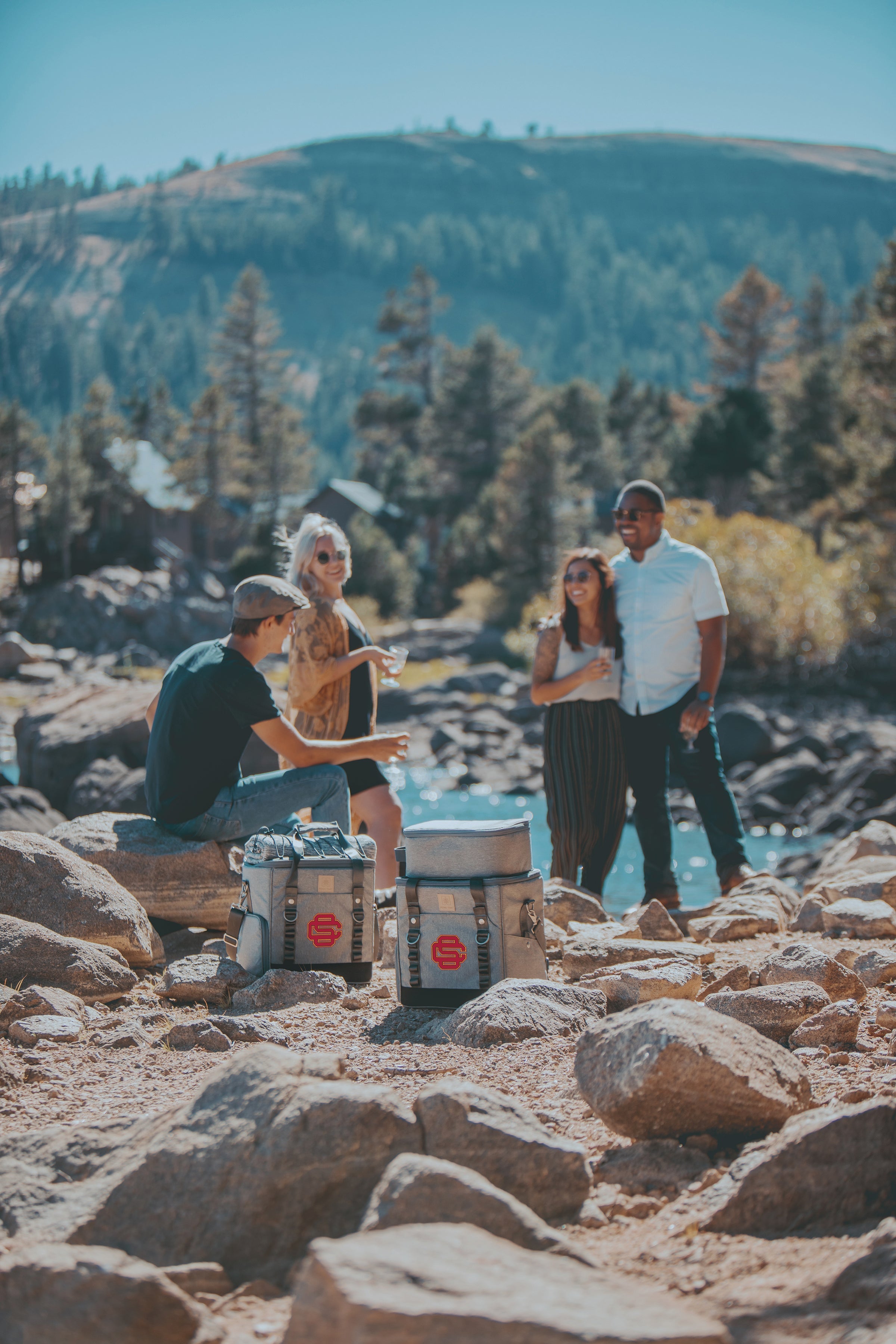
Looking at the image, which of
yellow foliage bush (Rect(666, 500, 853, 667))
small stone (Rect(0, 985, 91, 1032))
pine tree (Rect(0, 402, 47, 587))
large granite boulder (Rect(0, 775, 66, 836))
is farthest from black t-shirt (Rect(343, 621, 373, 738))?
pine tree (Rect(0, 402, 47, 587))

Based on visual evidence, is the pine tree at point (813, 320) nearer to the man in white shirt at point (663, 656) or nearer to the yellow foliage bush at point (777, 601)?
the yellow foliage bush at point (777, 601)

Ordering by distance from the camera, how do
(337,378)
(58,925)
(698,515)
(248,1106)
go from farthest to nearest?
A: 1. (337,378)
2. (698,515)
3. (58,925)
4. (248,1106)

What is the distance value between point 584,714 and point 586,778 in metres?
0.30

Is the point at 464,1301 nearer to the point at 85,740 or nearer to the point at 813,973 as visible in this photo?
the point at 813,973

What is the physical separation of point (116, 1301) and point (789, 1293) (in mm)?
1106

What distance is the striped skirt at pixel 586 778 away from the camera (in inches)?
213

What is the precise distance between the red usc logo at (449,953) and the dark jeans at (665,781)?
5.96 feet

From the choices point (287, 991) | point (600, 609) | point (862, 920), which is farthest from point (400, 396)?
point (287, 991)

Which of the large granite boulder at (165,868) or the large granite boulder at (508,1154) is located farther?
the large granite boulder at (165,868)

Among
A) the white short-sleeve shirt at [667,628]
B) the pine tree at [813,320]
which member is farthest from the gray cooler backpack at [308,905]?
the pine tree at [813,320]

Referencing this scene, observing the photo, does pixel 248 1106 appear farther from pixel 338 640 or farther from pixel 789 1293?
pixel 338 640

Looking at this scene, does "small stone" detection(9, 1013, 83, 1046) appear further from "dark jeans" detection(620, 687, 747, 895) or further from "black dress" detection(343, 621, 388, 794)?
"dark jeans" detection(620, 687, 747, 895)

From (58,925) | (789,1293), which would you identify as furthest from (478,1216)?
(58,925)

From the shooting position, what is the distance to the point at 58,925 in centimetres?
433
